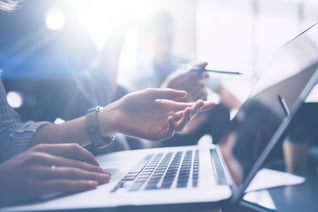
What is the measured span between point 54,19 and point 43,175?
0.95 ft

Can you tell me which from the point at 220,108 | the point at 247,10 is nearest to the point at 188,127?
the point at 220,108

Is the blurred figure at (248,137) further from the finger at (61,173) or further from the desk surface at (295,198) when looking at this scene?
the finger at (61,173)

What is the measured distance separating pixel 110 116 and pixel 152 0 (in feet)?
→ 0.91

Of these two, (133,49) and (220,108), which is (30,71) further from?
(220,108)

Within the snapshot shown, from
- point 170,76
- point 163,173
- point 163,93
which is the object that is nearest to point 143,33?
point 170,76

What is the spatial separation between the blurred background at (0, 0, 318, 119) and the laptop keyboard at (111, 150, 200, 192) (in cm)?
17

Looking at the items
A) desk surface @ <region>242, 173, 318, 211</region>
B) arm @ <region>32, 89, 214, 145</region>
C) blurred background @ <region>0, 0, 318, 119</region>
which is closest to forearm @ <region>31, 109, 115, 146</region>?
arm @ <region>32, 89, 214, 145</region>

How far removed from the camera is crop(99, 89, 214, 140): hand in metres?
0.43

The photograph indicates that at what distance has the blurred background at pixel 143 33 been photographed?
1.58ft

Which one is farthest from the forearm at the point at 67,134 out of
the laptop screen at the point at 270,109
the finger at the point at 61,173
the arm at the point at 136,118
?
the laptop screen at the point at 270,109

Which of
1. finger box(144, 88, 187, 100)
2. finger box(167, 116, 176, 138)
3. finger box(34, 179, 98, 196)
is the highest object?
finger box(144, 88, 187, 100)

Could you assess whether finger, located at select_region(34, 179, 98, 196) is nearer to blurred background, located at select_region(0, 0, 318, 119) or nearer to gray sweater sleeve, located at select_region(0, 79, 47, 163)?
gray sweater sleeve, located at select_region(0, 79, 47, 163)

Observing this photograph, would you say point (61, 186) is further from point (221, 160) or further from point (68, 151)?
point (221, 160)

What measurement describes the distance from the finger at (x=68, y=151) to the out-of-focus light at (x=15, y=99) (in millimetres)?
183
